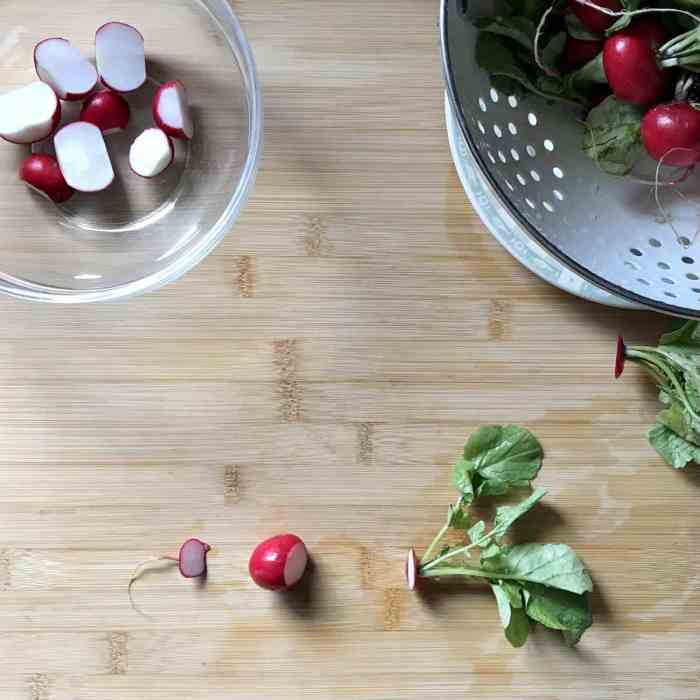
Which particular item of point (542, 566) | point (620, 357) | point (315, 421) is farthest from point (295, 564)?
point (620, 357)

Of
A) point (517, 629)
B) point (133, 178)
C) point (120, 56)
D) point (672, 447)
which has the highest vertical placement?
point (120, 56)

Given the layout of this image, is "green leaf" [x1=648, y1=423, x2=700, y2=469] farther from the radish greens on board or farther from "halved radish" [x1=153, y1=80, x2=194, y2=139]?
"halved radish" [x1=153, y1=80, x2=194, y2=139]

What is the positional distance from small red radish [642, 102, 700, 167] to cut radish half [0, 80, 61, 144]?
594 mm

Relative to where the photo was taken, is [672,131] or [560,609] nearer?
[672,131]

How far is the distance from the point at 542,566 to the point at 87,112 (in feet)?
2.19

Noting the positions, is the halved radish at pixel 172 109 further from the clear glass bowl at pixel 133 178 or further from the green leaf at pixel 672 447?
the green leaf at pixel 672 447

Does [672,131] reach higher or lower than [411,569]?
higher

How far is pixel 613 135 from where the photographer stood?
34.3 inches

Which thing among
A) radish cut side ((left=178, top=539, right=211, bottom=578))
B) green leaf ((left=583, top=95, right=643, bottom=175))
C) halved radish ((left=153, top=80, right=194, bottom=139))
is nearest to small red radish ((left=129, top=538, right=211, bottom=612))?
radish cut side ((left=178, top=539, right=211, bottom=578))

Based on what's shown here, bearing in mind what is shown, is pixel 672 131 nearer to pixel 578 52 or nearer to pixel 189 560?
pixel 578 52

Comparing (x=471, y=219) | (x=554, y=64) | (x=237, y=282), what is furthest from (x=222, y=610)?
(x=554, y=64)

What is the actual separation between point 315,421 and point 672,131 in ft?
1.49

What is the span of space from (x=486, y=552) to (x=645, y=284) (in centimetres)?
31

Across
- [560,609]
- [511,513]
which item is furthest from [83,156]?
[560,609]
